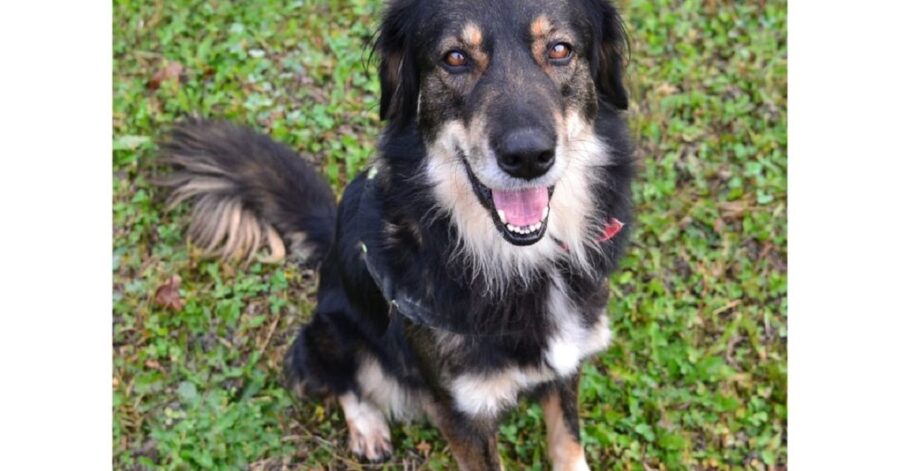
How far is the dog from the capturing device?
3.17 meters

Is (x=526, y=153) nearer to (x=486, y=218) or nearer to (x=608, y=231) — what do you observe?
(x=486, y=218)

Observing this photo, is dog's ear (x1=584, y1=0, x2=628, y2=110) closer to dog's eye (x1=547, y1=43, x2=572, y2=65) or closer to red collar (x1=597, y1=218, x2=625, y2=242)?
dog's eye (x1=547, y1=43, x2=572, y2=65)

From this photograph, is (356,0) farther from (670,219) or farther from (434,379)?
(434,379)

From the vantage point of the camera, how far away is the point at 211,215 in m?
5.13

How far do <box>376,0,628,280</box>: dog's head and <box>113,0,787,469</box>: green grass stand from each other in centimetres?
160

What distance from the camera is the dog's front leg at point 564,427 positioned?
4.11 metres

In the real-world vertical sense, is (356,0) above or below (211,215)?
above

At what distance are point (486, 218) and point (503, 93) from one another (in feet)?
1.98

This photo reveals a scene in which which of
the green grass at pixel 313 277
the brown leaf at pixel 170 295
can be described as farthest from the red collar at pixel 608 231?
the brown leaf at pixel 170 295

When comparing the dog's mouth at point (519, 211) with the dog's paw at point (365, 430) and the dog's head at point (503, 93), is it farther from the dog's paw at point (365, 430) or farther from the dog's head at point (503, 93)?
the dog's paw at point (365, 430)

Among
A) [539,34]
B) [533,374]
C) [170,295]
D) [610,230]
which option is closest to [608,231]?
[610,230]

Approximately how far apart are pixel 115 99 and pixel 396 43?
3.21 meters

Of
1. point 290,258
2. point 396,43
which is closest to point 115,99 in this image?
point 290,258

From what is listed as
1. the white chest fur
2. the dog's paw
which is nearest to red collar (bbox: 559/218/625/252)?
the white chest fur
